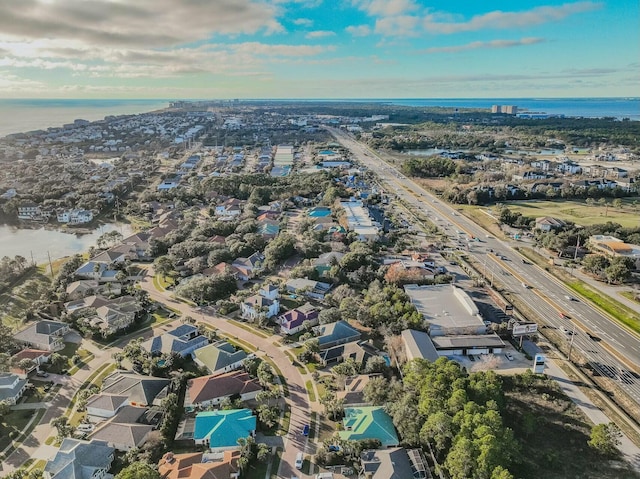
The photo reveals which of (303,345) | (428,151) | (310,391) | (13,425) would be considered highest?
(428,151)

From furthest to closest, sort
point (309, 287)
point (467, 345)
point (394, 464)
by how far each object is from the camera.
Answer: point (309, 287) < point (467, 345) < point (394, 464)

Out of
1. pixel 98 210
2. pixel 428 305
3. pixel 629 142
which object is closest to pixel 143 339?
pixel 428 305

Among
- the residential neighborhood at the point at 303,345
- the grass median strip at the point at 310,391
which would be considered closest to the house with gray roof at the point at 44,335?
the residential neighborhood at the point at 303,345

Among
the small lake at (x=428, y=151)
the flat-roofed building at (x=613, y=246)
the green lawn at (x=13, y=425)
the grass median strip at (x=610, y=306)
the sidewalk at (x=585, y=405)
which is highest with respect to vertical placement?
the small lake at (x=428, y=151)

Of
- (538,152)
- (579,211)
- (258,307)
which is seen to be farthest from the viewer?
(538,152)

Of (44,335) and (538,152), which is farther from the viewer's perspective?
(538,152)

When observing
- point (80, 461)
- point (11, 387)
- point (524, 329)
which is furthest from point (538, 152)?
point (80, 461)

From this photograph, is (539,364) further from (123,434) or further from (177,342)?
(123,434)

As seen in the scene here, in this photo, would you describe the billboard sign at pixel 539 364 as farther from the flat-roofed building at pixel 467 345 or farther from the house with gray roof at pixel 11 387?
the house with gray roof at pixel 11 387
